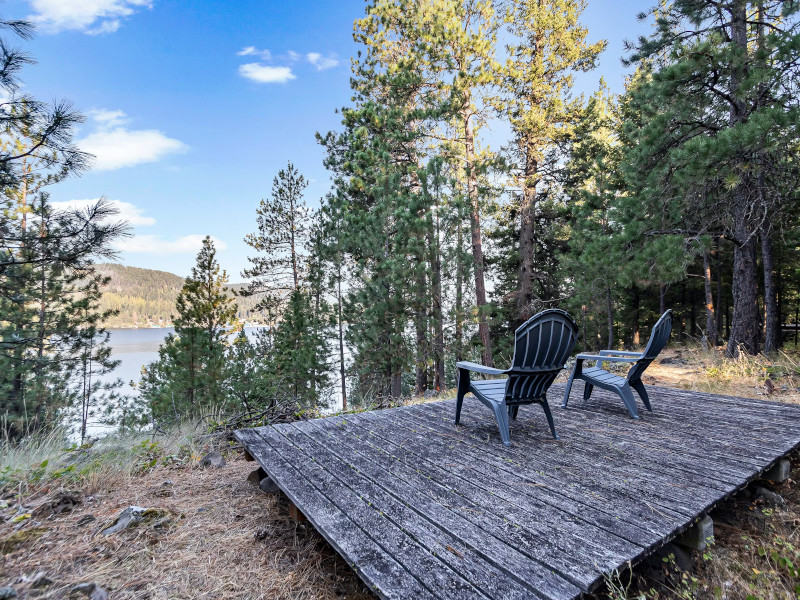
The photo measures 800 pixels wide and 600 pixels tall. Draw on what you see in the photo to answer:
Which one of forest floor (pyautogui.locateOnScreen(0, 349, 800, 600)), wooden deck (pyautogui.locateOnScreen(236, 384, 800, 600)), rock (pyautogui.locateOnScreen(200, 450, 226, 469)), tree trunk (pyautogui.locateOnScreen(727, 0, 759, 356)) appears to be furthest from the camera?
tree trunk (pyautogui.locateOnScreen(727, 0, 759, 356))

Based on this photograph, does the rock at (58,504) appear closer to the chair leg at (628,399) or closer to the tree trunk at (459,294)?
the chair leg at (628,399)

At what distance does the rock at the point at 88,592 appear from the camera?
4.40 feet

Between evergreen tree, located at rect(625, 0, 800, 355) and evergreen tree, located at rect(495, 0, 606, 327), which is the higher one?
evergreen tree, located at rect(495, 0, 606, 327)

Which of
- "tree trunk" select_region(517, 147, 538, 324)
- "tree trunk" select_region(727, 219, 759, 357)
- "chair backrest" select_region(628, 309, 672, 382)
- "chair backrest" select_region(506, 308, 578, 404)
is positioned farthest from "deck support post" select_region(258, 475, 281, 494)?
"tree trunk" select_region(517, 147, 538, 324)

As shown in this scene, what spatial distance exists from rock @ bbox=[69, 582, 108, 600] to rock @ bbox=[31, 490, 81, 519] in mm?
995

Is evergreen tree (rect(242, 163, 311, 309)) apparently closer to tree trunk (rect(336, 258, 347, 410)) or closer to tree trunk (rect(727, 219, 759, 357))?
tree trunk (rect(336, 258, 347, 410))

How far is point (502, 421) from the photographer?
105 inches

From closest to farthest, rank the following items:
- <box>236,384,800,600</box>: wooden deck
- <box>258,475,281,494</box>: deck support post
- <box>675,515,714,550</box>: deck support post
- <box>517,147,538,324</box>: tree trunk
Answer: <box>236,384,800,600</box>: wooden deck
<box>675,515,714,550</box>: deck support post
<box>258,475,281,494</box>: deck support post
<box>517,147,538,324</box>: tree trunk

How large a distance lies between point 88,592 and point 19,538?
737mm

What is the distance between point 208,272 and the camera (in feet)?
42.7

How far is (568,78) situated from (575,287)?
19.2 ft

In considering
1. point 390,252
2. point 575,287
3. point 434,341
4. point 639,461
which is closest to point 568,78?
point 575,287

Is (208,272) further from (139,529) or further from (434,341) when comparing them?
(139,529)

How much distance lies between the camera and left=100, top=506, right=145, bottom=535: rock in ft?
6.16
